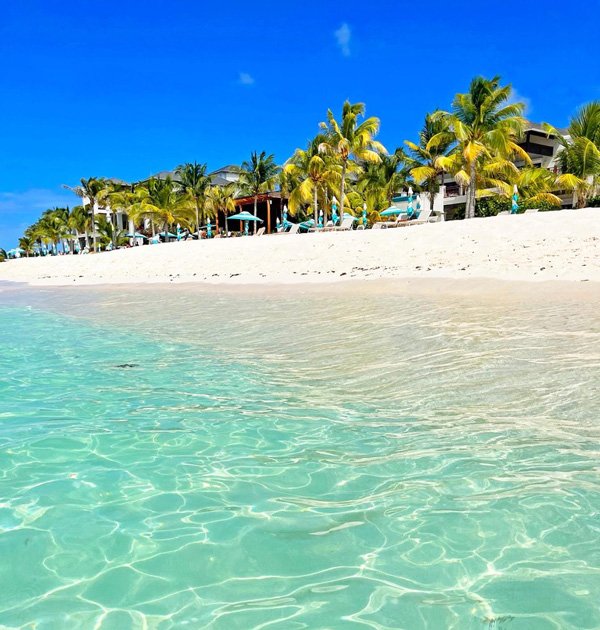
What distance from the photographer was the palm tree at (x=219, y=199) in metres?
56.4

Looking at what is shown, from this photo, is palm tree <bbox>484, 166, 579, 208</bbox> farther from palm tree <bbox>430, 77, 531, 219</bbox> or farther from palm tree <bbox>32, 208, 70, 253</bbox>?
palm tree <bbox>32, 208, 70, 253</bbox>

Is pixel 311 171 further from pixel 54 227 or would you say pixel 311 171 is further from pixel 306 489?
pixel 54 227

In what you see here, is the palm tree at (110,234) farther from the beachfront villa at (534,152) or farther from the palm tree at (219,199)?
the beachfront villa at (534,152)

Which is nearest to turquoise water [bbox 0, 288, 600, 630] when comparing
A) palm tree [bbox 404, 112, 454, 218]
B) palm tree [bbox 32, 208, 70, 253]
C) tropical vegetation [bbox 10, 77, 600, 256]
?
tropical vegetation [bbox 10, 77, 600, 256]

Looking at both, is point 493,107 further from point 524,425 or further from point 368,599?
point 368,599

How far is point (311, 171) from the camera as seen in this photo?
42.1m

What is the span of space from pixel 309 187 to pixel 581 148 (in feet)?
65.5

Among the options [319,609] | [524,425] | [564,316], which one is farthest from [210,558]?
[564,316]

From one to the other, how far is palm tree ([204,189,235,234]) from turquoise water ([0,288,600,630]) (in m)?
Answer: 51.0

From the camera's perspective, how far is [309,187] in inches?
1734

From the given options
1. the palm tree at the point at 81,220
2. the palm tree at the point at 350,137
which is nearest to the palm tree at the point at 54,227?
the palm tree at the point at 81,220

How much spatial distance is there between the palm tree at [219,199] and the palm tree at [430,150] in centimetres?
2045

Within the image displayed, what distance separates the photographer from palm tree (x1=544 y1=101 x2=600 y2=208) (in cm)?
3362

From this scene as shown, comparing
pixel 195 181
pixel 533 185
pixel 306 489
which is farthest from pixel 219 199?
pixel 306 489
